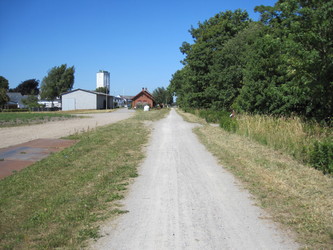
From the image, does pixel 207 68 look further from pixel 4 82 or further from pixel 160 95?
pixel 4 82

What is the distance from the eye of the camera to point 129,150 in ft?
40.4

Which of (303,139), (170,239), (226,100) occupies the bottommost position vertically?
(170,239)

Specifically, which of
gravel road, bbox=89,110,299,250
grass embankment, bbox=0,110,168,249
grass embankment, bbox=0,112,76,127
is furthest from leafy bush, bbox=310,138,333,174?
grass embankment, bbox=0,112,76,127

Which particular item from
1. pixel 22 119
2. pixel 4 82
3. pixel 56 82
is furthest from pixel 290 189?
pixel 4 82

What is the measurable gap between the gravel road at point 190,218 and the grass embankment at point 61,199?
1.25 feet

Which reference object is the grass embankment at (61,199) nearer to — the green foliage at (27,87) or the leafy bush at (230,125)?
the leafy bush at (230,125)

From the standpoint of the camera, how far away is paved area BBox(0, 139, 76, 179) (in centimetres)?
866

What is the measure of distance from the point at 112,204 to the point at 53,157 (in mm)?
5195

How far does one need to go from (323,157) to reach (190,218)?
16.4ft

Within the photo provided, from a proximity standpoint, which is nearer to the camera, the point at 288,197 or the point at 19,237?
the point at 19,237

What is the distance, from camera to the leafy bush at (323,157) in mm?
7785

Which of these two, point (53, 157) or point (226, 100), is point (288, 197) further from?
point (226, 100)

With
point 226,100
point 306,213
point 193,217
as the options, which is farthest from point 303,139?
point 226,100

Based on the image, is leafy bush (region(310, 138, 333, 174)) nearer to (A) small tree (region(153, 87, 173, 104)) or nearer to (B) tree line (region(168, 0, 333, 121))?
(B) tree line (region(168, 0, 333, 121))
